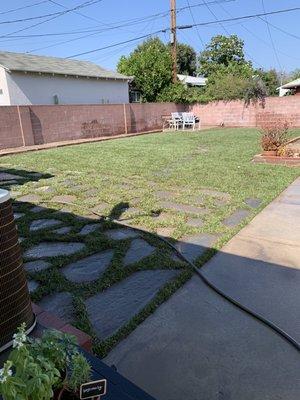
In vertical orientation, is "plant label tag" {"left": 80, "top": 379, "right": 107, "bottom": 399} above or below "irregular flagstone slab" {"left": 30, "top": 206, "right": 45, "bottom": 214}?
above

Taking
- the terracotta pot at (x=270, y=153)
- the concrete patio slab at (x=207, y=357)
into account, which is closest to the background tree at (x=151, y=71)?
the terracotta pot at (x=270, y=153)

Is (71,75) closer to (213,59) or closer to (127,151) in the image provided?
(127,151)

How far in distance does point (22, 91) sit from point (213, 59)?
2772cm

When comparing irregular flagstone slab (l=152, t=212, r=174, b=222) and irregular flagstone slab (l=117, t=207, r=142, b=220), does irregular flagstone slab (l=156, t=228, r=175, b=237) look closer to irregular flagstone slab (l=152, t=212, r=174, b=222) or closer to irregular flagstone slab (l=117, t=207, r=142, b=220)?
irregular flagstone slab (l=152, t=212, r=174, b=222)

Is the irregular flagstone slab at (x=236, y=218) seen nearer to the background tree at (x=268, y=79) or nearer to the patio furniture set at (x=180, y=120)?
the patio furniture set at (x=180, y=120)

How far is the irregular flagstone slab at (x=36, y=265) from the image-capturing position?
2.96 meters

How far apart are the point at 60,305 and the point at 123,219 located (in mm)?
1845

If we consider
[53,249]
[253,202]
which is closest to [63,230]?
[53,249]

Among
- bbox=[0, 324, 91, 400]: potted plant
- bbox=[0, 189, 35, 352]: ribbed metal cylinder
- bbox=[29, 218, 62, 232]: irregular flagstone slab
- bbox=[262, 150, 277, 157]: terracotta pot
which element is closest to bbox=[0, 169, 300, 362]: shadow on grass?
bbox=[29, 218, 62, 232]: irregular flagstone slab

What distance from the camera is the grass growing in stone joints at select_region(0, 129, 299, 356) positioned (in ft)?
8.30

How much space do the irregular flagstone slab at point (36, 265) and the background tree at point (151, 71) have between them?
66.6 ft

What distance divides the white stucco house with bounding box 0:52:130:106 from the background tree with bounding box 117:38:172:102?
1.14 meters

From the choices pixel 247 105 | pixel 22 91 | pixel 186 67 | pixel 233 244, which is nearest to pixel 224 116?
pixel 247 105

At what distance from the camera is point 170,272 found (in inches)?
115
